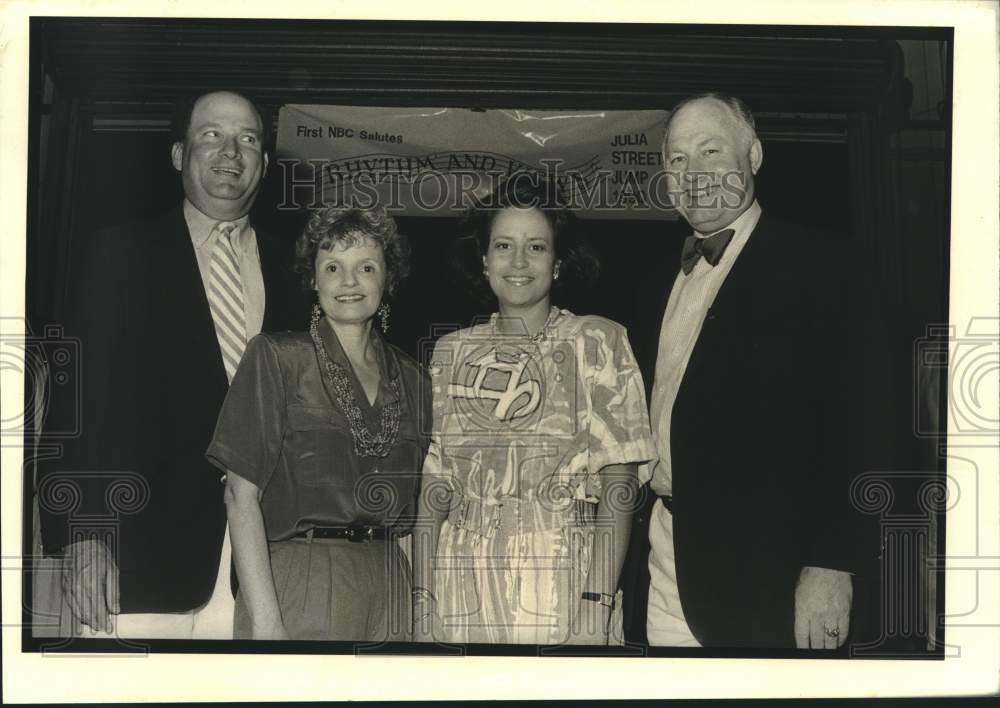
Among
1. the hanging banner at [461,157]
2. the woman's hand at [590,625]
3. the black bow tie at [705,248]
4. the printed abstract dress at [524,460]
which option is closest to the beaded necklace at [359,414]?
the printed abstract dress at [524,460]

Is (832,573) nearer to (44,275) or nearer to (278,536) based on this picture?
(278,536)

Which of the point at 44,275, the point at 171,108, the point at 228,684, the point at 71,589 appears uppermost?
the point at 171,108

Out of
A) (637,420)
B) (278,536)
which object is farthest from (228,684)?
(637,420)

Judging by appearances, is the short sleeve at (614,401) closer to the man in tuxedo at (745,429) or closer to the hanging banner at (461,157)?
the man in tuxedo at (745,429)

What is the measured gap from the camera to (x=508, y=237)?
2555 millimetres

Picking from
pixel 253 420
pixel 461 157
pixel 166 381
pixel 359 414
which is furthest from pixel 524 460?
pixel 166 381

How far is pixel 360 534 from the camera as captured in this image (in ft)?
8.18

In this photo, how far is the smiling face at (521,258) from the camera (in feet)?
8.38

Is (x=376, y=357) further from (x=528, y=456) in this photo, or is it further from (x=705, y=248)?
(x=705, y=248)

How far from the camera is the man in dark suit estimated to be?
2539 millimetres

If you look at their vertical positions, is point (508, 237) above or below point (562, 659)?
above

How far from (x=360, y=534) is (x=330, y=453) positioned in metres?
0.21

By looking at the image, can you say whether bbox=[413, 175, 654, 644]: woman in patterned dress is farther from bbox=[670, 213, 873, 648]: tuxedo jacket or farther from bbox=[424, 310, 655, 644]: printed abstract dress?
bbox=[670, 213, 873, 648]: tuxedo jacket

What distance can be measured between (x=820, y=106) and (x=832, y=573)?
1156 mm
